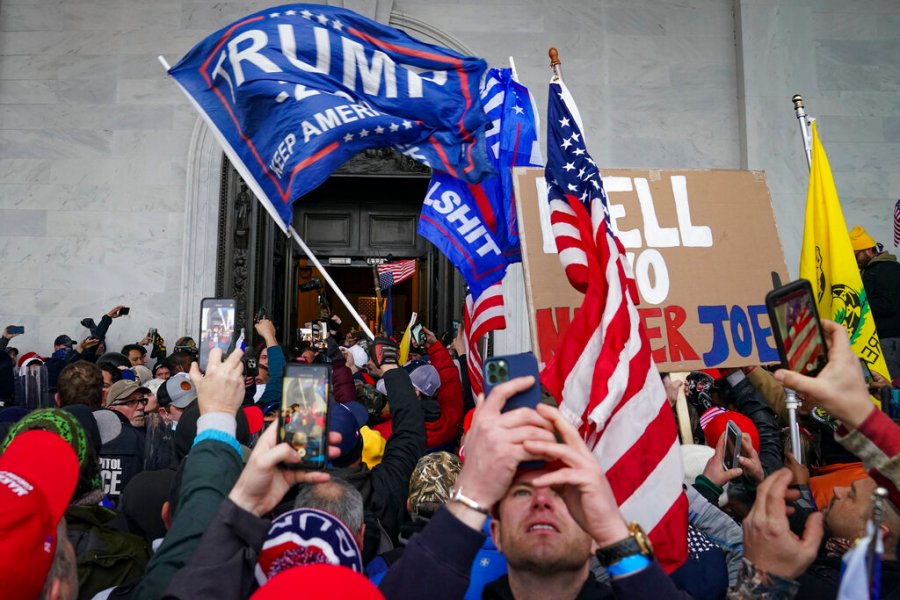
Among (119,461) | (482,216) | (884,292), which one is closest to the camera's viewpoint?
(119,461)

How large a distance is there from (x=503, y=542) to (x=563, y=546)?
170 millimetres

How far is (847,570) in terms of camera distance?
1.36m

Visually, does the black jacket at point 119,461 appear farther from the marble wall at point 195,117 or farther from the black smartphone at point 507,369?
the marble wall at point 195,117

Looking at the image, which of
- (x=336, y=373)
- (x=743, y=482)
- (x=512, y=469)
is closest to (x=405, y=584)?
(x=512, y=469)

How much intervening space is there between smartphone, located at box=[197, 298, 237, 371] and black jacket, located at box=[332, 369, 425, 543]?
0.71 metres

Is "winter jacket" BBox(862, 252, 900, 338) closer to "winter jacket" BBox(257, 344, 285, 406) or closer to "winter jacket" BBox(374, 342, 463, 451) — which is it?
"winter jacket" BBox(374, 342, 463, 451)

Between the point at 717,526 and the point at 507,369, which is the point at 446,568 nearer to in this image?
the point at 507,369

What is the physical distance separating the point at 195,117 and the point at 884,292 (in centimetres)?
913

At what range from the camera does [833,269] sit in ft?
16.9

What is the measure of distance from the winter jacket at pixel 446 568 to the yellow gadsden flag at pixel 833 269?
3608 mm

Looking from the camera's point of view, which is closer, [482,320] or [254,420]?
[254,420]

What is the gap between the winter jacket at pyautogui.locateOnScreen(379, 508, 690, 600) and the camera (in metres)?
1.76

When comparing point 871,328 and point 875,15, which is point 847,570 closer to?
point 871,328

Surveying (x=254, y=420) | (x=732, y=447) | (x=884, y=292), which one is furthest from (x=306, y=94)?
(x=884, y=292)
